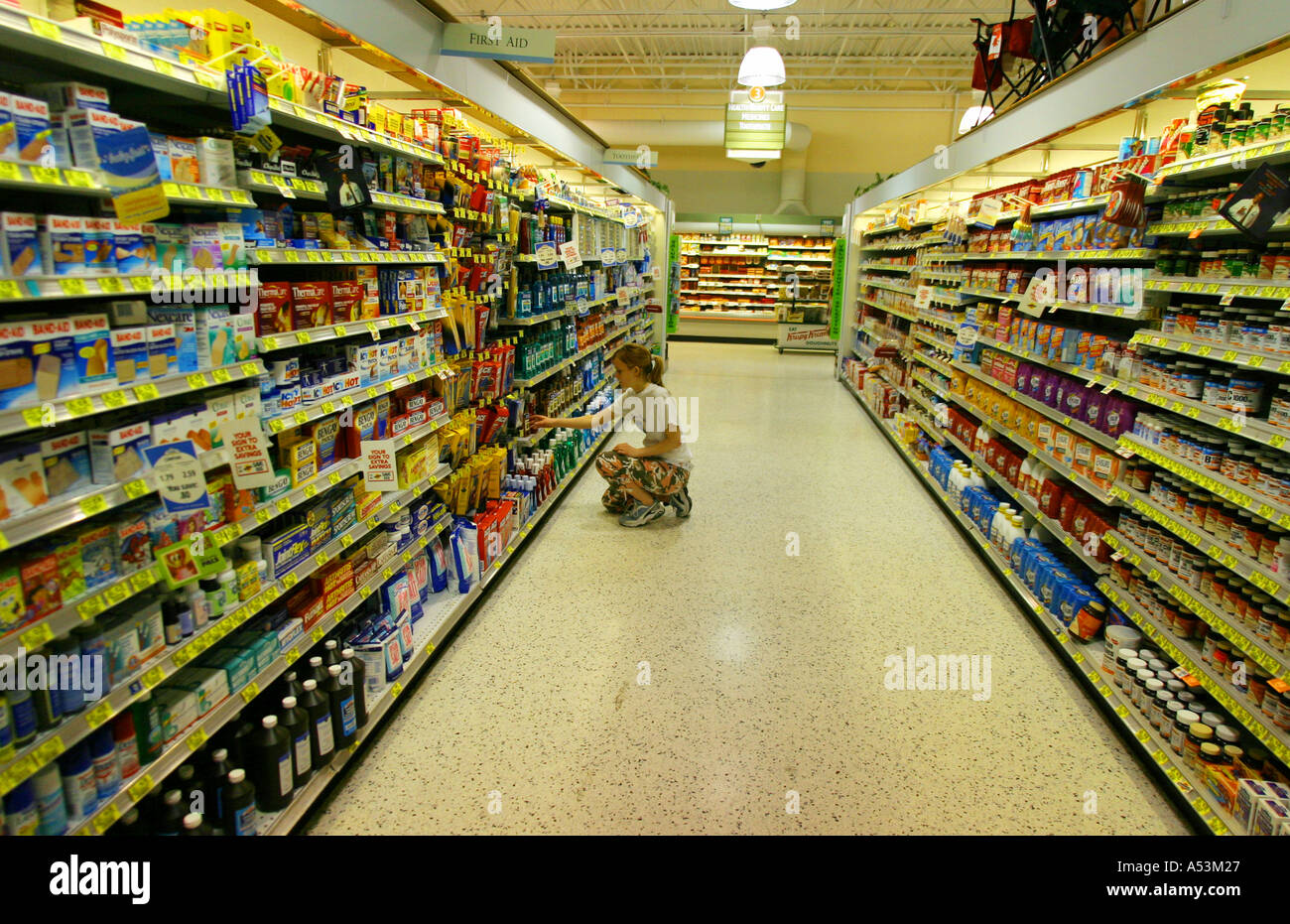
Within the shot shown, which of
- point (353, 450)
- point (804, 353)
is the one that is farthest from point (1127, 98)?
A: point (804, 353)

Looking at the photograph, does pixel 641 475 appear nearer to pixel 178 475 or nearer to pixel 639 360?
pixel 639 360

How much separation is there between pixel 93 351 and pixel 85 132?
0.47m

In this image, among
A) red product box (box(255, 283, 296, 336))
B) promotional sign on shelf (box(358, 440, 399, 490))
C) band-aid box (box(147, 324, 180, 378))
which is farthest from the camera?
promotional sign on shelf (box(358, 440, 399, 490))

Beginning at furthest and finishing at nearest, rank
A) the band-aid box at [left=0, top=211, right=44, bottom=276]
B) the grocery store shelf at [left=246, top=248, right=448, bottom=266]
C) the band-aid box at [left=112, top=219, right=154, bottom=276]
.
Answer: the grocery store shelf at [left=246, top=248, right=448, bottom=266] → the band-aid box at [left=112, top=219, right=154, bottom=276] → the band-aid box at [left=0, top=211, right=44, bottom=276]

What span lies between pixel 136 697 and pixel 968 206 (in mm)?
6196

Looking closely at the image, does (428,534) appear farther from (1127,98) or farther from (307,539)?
(1127,98)

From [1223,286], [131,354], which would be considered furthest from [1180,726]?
[131,354]

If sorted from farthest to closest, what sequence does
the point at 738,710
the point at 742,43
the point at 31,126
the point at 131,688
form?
the point at 742,43, the point at 738,710, the point at 131,688, the point at 31,126

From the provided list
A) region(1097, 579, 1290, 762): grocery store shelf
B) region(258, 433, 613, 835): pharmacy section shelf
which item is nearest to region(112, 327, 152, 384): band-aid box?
region(258, 433, 613, 835): pharmacy section shelf

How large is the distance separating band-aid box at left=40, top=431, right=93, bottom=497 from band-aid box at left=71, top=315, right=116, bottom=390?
138 mm

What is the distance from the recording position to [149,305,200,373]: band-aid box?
1.97 meters

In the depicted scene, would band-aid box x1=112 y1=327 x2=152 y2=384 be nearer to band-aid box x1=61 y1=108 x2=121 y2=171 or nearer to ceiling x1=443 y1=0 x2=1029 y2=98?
band-aid box x1=61 y1=108 x2=121 y2=171

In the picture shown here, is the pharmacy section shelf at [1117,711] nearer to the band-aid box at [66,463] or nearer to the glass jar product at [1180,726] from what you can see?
the glass jar product at [1180,726]

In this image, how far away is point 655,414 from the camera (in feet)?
17.1
